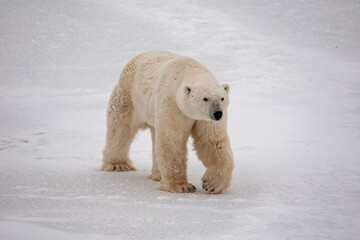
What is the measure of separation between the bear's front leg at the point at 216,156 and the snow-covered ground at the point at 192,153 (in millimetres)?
187

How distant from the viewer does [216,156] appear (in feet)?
15.2

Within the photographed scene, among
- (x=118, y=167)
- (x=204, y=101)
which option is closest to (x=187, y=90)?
(x=204, y=101)

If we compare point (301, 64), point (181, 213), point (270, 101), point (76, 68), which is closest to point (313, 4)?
point (301, 64)

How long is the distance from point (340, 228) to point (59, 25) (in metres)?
11.9

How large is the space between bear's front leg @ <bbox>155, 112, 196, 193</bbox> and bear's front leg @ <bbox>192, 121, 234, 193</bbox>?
0.61ft

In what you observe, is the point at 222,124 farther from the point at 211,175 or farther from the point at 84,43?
the point at 84,43

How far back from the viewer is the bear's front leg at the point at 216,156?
461cm

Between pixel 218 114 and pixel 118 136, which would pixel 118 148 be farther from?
pixel 218 114

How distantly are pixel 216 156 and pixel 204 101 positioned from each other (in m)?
0.70

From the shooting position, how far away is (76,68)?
11477 mm

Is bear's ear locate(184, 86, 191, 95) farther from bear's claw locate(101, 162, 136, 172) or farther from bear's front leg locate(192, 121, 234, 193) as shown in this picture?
bear's claw locate(101, 162, 136, 172)

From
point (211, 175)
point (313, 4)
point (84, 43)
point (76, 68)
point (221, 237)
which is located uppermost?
point (313, 4)

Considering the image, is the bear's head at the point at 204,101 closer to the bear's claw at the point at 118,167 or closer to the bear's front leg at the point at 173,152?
the bear's front leg at the point at 173,152

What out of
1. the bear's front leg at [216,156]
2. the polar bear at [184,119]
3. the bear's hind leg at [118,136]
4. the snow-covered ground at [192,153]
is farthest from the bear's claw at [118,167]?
the bear's front leg at [216,156]
